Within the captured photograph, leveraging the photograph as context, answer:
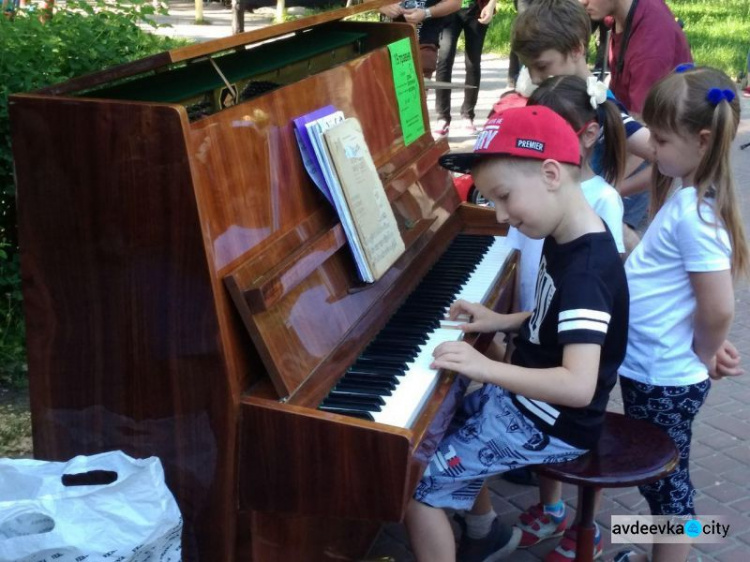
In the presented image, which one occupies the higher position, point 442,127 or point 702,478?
point 442,127

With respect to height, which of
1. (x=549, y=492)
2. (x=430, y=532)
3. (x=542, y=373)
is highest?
(x=542, y=373)

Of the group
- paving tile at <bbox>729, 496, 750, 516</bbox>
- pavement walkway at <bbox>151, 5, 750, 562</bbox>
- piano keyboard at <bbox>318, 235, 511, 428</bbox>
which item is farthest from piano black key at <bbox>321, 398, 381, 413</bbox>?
paving tile at <bbox>729, 496, 750, 516</bbox>

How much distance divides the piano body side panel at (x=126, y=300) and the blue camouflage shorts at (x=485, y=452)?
65 cm

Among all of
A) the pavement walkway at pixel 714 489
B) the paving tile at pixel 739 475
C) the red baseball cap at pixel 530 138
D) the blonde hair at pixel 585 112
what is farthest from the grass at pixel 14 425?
the paving tile at pixel 739 475

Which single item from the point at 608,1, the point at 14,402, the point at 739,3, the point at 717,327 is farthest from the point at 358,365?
the point at 739,3

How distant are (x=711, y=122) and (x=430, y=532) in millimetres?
1401

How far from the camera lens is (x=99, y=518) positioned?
1910 millimetres

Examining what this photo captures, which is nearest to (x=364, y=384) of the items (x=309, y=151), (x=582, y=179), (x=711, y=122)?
(x=309, y=151)

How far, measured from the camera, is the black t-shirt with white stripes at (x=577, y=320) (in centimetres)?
221

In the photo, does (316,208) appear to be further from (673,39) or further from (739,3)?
(739,3)

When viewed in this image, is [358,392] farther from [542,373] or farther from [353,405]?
[542,373]

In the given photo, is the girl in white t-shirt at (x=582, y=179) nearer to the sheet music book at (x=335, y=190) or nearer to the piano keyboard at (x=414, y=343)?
the piano keyboard at (x=414, y=343)

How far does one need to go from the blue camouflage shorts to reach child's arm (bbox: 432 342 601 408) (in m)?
0.20

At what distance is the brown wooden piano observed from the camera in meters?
1.94
